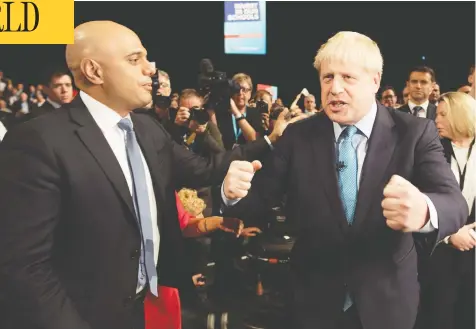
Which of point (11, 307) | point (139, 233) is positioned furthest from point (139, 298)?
point (11, 307)

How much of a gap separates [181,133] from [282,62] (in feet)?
37.5

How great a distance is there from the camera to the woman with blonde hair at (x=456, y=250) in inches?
112

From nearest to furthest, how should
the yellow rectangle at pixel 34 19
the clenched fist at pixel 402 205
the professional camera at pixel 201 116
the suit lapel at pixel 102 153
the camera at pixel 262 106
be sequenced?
the clenched fist at pixel 402 205 < the suit lapel at pixel 102 153 < the yellow rectangle at pixel 34 19 < the professional camera at pixel 201 116 < the camera at pixel 262 106

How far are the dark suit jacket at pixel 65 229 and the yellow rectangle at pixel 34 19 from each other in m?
1.33

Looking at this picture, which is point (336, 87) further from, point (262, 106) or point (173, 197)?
point (262, 106)

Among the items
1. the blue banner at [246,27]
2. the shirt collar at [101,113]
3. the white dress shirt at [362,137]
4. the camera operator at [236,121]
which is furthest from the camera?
the blue banner at [246,27]

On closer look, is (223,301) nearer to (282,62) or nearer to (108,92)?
(108,92)

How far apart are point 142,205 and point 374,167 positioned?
0.75m

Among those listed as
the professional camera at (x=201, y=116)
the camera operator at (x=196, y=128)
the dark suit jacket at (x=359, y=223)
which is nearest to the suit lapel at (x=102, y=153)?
the dark suit jacket at (x=359, y=223)

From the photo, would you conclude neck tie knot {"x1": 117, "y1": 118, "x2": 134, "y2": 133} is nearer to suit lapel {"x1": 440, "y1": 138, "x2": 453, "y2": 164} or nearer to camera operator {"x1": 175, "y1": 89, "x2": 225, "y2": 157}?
camera operator {"x1": 175, "y1": 89, "x2": 225, "y2": 157}

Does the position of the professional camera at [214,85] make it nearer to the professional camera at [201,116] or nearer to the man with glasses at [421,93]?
the professional camera at [201,116]

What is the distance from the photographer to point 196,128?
11.4 ft

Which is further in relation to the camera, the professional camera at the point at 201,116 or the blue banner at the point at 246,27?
the blue banner at the point at 246,27

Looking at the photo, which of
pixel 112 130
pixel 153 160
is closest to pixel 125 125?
pixel 112 130
